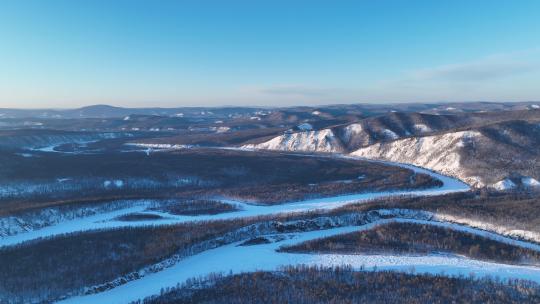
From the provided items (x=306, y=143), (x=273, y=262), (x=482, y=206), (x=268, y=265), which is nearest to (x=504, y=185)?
(x=482, y=206)

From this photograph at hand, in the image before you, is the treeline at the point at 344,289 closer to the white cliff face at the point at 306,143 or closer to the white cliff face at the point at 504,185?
the white cliff face at the point at 504,185

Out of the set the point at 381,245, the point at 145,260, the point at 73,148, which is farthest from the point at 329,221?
the point at 73,148

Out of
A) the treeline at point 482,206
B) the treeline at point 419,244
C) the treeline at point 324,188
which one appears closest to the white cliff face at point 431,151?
the treeline at point 324,188

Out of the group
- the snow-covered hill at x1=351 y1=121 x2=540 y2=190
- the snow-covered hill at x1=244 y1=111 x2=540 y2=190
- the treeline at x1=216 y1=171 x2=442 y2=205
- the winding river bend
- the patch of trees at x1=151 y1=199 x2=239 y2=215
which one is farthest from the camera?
the snow-covered hill at x1=244 y1=111 x2=540 y2=190

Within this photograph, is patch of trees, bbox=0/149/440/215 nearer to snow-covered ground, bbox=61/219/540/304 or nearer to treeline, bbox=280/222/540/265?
treeline, bbox=280/222/540/265

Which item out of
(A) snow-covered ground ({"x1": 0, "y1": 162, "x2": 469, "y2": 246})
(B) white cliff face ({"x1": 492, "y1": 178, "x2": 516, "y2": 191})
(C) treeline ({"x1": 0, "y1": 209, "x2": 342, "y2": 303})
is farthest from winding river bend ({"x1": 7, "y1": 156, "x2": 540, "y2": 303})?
(B) white cliff face ({"x1": 492, "y1": 178, "x2": 516, "y2": 191})

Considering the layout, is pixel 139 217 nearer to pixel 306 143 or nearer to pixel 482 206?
pixel 482 206

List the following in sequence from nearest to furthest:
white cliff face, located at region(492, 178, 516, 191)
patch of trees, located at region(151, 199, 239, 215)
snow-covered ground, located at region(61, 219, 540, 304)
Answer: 1. snow-covered ground, located at region(61, 219, 540, 304)
2. patch of trees, located at region(151, 199, 239, 215)
3. white cliff face, located at region(492, 178, 516, 191)
